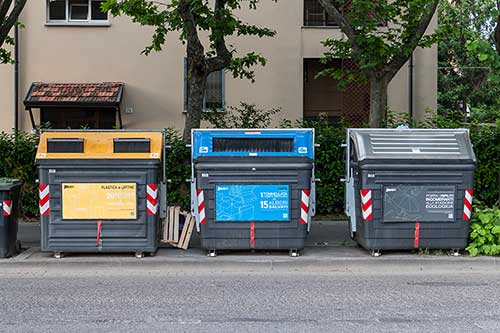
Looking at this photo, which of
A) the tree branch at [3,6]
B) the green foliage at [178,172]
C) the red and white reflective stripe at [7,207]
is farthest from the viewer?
the green foliage at [178,172]

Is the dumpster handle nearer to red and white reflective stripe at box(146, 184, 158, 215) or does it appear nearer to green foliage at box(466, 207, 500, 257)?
red and white reflective stripe at box(146, 184, 158, 215)

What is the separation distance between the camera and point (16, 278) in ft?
27.1

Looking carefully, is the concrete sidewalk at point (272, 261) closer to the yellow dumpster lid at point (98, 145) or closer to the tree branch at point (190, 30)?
the yellow dumpster lid at point (98, 145)

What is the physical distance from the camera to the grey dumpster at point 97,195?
896 cm

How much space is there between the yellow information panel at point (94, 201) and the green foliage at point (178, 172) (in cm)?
309

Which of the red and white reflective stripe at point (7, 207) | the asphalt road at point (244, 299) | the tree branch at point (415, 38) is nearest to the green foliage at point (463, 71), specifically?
the tree branch at point (415, 38)

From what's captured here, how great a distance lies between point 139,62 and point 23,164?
20.5 feet

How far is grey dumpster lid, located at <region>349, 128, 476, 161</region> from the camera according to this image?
912cm

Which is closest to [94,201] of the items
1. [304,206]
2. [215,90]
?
[304,206]

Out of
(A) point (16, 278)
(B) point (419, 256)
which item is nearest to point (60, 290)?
(A) point (16, 278)

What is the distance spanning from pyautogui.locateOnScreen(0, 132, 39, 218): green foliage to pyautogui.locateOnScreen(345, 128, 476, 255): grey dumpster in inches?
253

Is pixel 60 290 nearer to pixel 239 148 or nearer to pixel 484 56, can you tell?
pixel 239 148

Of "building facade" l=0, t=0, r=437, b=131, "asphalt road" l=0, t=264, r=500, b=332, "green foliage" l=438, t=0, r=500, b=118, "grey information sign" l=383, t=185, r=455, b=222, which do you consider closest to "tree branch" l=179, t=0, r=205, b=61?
"asphalt road" l=0, t=264, r=500, b=332

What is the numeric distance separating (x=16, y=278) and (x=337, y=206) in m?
6.47
